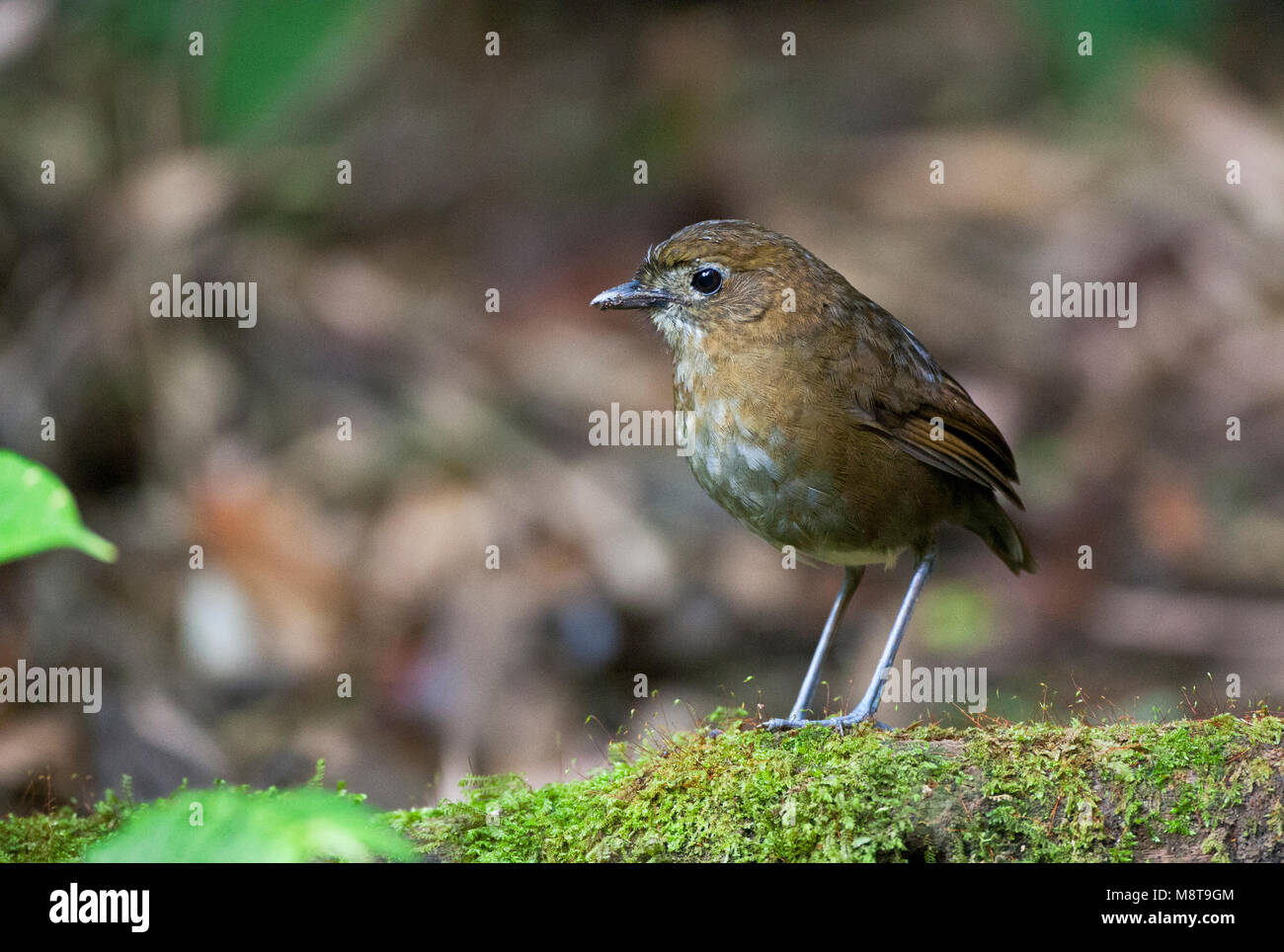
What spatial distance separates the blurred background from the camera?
5531 millimetres

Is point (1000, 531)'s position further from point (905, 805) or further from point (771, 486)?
point (905, 805)

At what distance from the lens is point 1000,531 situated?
3.98 m

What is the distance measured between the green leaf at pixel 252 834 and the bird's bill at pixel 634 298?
2098 millimetres

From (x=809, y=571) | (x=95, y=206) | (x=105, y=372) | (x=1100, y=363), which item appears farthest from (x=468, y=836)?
(x=1100, y=363)

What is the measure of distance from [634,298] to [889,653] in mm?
1241

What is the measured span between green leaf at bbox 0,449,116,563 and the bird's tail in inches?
112

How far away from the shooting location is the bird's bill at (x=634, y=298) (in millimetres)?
3701
